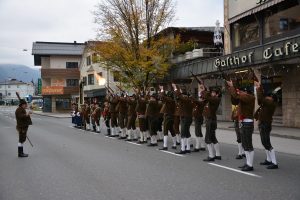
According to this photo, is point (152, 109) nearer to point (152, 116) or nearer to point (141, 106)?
point (152, 116)

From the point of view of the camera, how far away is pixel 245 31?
981 inches

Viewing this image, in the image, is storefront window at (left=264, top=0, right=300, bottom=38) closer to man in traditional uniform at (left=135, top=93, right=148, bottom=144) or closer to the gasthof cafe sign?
the gasthof cafe sign

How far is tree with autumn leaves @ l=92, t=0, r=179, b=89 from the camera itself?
93.4 ft

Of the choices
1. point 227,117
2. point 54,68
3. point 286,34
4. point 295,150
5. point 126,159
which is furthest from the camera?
point 54,68

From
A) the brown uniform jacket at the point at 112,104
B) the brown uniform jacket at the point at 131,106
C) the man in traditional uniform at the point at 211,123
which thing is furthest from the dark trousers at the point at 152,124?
the brown uniform jacket at the point at 112,104

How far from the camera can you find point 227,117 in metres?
28.4

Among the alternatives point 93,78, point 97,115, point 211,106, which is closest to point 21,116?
point 211,106

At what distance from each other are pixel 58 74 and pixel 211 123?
5685cm

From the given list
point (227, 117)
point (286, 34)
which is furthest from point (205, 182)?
point (227, 117)

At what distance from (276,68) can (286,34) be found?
1.79 metres

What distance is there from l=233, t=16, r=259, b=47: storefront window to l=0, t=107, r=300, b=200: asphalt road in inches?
479

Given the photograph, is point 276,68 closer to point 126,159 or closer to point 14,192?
point 126,159

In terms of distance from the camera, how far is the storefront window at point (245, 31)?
23875 millimetres

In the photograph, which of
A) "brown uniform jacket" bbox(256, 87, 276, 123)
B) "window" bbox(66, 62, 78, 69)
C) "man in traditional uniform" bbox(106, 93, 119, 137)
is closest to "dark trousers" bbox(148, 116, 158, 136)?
"man in traditional uniform" bbox(106, 93, 119, 137)
